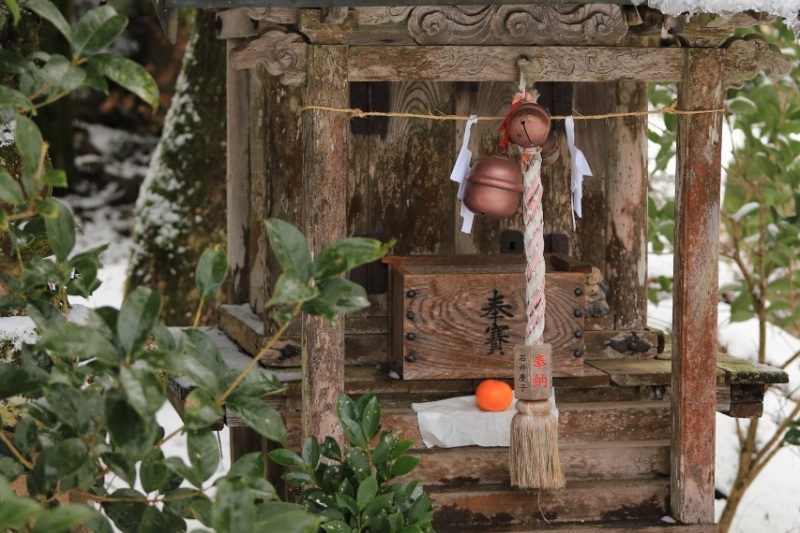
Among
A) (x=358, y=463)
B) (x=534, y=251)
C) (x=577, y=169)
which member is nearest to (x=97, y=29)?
(x=358, y=463)

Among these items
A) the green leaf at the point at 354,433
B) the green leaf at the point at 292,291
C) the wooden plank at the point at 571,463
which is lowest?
the wooden plank at the point at 571,463

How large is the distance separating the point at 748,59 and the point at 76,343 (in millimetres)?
3331

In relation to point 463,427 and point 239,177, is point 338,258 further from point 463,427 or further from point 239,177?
point 239,177

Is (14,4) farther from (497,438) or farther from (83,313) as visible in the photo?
(497,438)

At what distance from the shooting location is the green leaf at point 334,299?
245 centimetres

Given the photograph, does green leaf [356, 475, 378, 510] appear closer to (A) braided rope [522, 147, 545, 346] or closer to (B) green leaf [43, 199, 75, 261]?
(A) braided rope [522, 147, 545, 346]

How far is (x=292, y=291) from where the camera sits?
7.80 ft

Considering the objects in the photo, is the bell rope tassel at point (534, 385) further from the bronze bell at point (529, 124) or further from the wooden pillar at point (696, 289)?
the wooden pillar at point (696, 289)

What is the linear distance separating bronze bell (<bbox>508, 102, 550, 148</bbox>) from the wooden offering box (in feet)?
2.40

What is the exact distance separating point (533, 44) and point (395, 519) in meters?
2.00

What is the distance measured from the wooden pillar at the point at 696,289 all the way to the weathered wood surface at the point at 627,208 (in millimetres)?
810

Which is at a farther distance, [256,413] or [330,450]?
[330,450]

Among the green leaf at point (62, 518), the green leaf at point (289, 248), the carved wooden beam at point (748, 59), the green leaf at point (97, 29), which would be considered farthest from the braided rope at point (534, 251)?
the green leaf at point (62, 518)

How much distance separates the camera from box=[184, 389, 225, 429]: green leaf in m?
2.39
